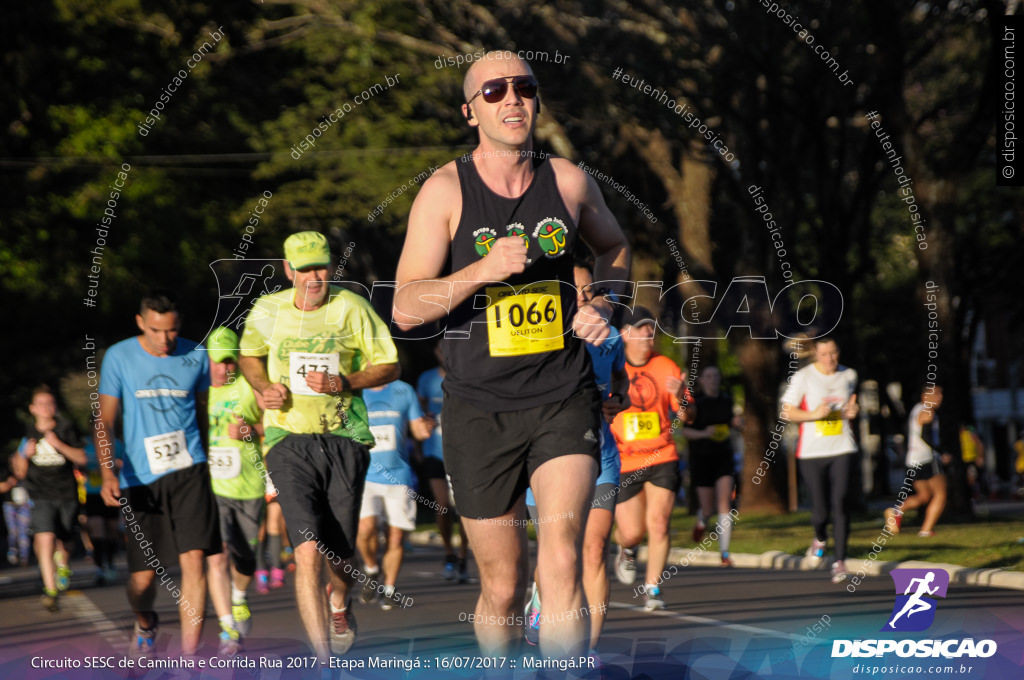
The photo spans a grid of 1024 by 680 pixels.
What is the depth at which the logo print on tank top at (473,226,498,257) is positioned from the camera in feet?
15.7

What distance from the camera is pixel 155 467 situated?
24.9 ft

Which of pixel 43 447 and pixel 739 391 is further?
pixel 739 391

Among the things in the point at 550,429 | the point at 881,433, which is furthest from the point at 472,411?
the point at 881,433

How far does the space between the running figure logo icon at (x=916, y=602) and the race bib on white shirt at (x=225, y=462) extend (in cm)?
440

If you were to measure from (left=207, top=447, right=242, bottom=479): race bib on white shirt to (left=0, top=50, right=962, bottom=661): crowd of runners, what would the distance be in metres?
0.03

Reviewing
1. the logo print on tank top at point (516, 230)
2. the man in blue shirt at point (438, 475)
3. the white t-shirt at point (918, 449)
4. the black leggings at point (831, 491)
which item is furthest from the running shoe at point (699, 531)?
the logo print on tank top at point (516, 230)

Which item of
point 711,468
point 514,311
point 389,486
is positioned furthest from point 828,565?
point 514,311

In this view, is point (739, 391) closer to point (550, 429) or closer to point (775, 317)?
point (775, 317)

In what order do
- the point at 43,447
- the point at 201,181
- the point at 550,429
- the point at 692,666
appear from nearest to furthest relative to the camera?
the point at 550,429, the point at 692,666, the point at 43,447, the point at 201,181

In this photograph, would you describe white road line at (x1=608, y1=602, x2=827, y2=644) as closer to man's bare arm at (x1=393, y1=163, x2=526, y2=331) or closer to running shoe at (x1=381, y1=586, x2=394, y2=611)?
running shoe at (x1=381, y1=586, x2=394, y2=611)

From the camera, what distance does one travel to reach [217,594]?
26.5 feet

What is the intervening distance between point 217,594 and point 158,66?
20308 millimetres

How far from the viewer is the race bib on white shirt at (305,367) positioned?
7332mm

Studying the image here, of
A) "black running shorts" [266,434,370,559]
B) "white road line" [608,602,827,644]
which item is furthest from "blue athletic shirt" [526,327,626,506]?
"white road line" [608,602,827,644]
